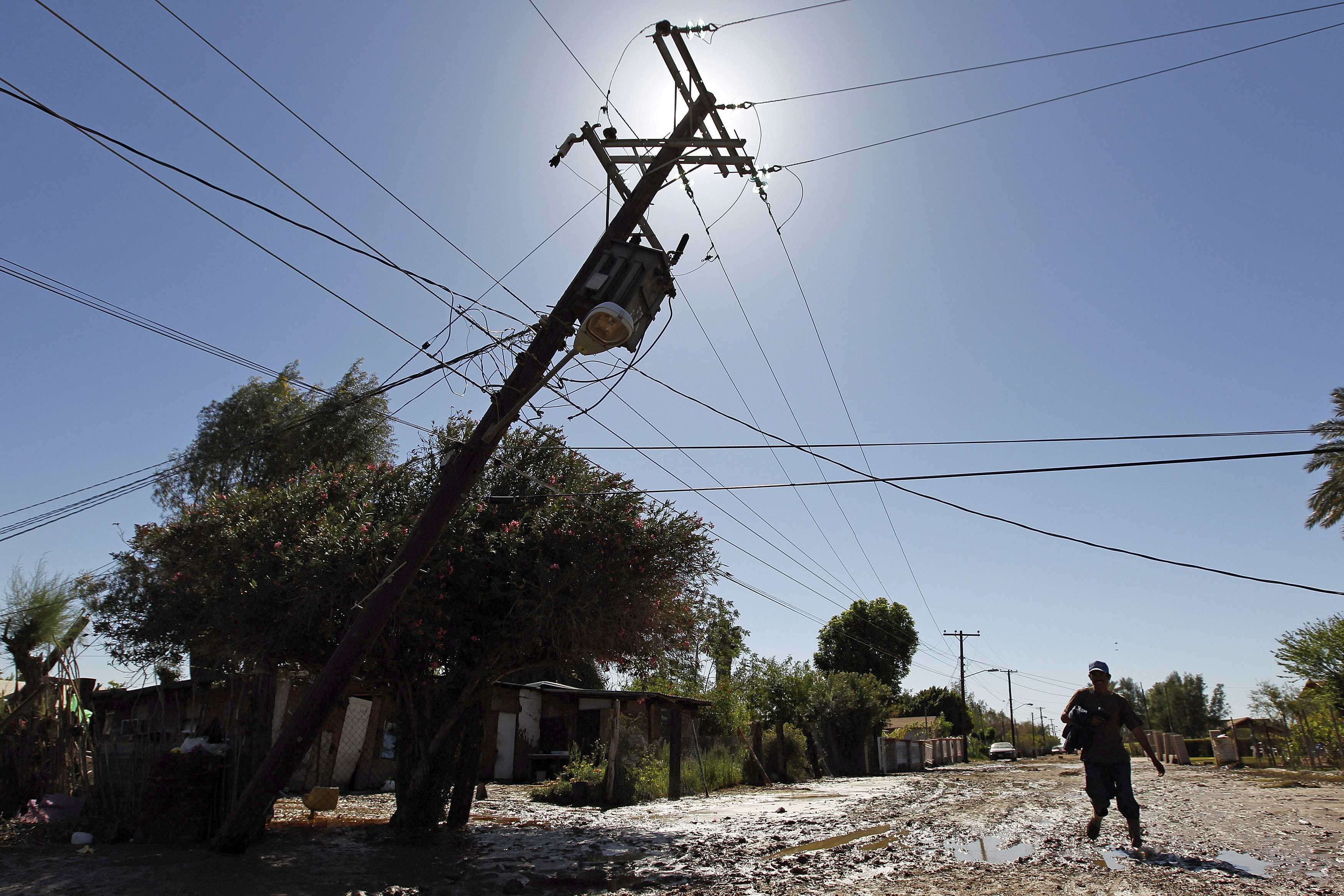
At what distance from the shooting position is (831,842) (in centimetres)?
972

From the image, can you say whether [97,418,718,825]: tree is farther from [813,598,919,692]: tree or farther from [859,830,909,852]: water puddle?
[813,598,919,692]: tree

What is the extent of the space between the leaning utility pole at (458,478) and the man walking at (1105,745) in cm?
602

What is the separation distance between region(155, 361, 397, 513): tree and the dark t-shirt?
2012 cm

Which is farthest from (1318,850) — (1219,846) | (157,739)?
(157,739)

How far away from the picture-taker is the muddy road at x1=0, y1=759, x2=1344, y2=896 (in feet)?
21.6

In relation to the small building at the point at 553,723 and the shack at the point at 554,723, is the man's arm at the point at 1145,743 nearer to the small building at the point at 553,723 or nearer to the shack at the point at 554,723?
the shack at the point at 554,723

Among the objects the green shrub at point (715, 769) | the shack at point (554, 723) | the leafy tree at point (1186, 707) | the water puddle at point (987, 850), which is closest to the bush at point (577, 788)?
the shack at point (554, 723)

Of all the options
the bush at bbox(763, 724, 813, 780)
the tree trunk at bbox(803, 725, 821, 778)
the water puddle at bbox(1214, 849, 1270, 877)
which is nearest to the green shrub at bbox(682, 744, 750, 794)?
the bush at bbox(763, 724, 813, 780)

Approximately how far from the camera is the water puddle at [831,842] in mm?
8977

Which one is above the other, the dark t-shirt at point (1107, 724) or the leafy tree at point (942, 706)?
the dark t-shirt at point (1107, 724)

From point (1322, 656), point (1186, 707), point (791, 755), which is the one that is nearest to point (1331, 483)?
point (1322, 656)

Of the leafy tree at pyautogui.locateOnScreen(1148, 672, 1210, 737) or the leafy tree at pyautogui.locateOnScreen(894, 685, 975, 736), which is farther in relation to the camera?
the leafy tree at pyautogui.locateOnScreen(1148, 672, 1210, 737)

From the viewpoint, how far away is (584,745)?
2423cm

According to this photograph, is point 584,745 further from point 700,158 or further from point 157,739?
point 700,158
